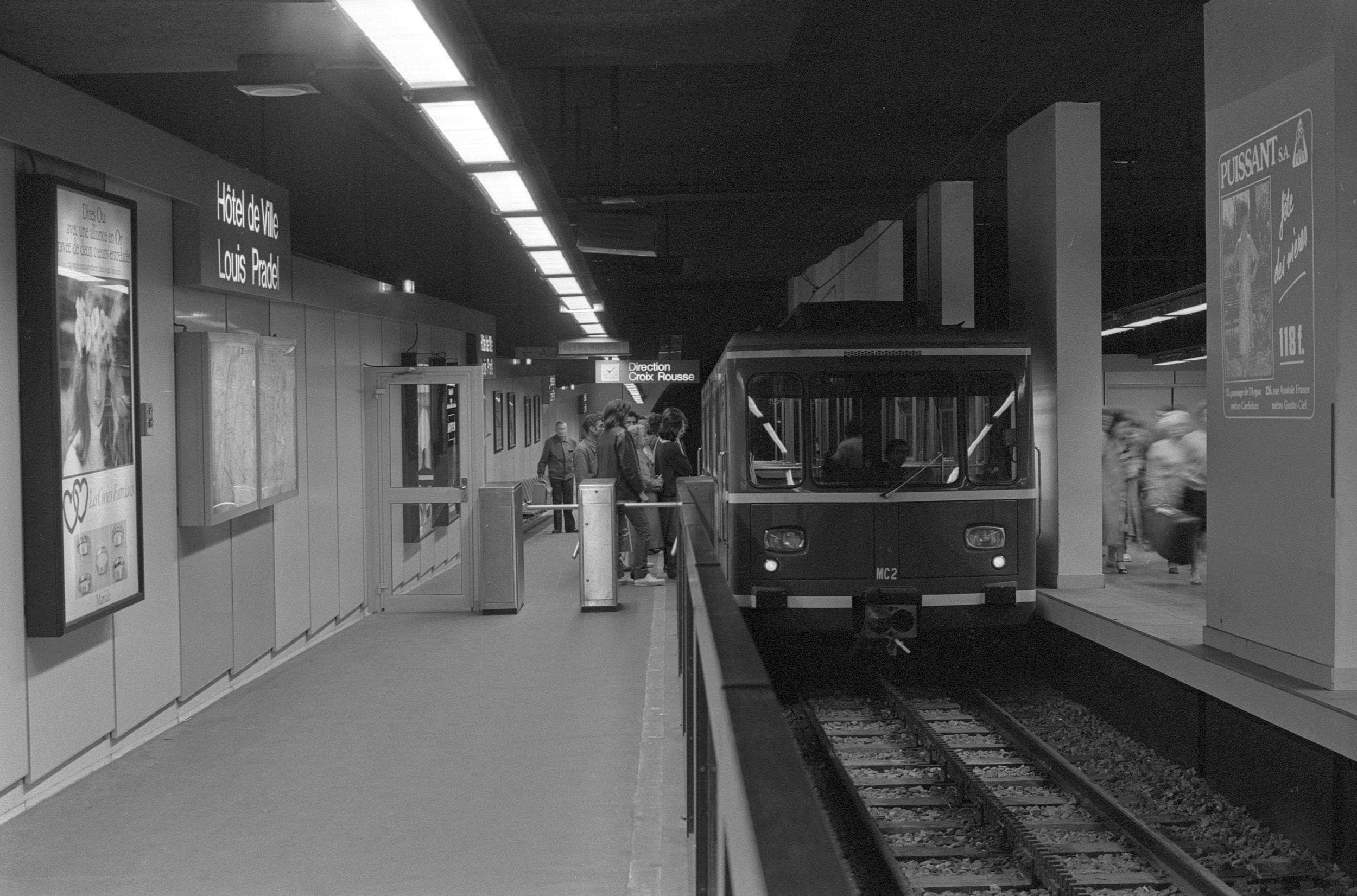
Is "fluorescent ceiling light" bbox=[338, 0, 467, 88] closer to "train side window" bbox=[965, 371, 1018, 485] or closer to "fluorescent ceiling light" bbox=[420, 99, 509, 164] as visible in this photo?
"fluorescent ceiling light" bbox=[420, 99, 509, 164]

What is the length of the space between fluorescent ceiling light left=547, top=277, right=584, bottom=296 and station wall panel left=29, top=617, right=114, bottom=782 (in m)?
6.12

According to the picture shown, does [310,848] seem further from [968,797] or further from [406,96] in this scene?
[968,797]

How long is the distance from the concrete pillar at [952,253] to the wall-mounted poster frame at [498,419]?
25.6 ft

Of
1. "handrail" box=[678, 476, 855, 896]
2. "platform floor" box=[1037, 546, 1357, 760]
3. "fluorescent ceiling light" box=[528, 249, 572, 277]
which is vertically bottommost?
"platform floor" box=[1037, 546, 1357, 760]

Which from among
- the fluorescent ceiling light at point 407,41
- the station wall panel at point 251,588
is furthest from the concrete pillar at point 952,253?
the fluorescent ceiling light at point 407,41

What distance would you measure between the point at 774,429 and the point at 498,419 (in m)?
11.7

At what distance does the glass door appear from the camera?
1091 centimetres

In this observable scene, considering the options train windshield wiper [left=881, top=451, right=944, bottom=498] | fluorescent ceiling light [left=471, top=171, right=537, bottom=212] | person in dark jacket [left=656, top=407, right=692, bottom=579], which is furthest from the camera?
person in dark jacket [left=656, top=407, right=692, bottom=579]

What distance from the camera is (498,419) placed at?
20.2m

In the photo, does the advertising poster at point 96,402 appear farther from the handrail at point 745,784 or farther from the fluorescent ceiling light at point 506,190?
the handrail at point 745,784

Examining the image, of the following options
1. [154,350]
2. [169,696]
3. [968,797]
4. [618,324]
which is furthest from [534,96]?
[618,324]

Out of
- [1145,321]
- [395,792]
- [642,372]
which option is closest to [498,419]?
[642,372]

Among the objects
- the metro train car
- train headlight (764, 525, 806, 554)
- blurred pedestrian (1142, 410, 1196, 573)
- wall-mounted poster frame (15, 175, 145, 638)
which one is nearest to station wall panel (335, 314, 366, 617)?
the metro train car

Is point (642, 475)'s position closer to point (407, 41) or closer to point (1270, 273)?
point (1270, 273)
